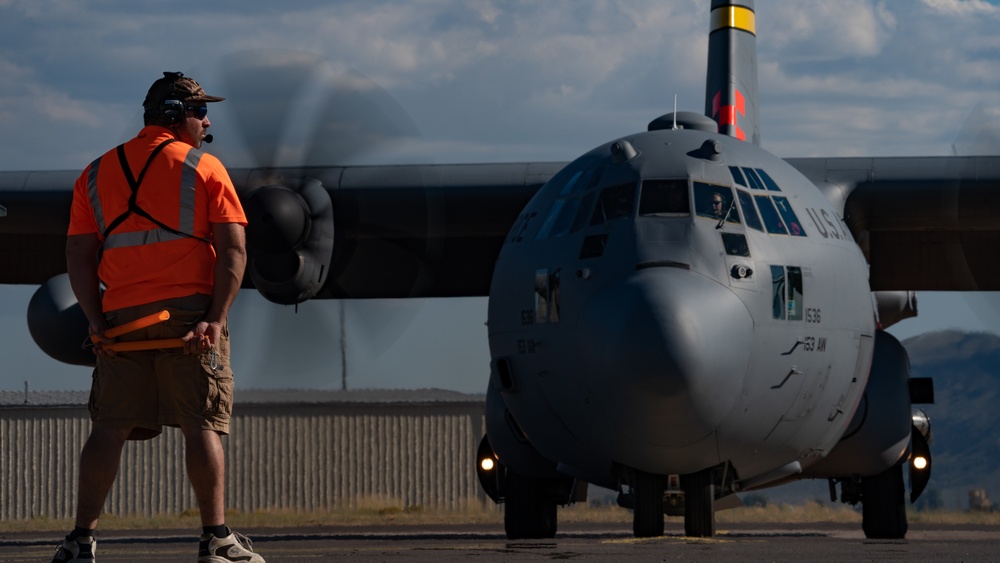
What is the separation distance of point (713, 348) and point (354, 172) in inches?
333

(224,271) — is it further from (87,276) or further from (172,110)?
(172,110)

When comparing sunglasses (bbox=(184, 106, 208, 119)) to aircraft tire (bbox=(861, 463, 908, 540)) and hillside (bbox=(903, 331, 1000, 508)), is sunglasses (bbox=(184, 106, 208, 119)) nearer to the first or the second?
aircraft tire (bbox=(861, 463, 908, 540))

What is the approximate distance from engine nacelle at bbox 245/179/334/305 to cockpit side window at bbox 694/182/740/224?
19.1ft

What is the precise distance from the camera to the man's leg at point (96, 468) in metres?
5.66

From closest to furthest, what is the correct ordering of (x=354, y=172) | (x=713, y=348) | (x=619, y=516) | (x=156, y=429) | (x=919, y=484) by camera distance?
(x=156, y=429)
(x=713, y=348)
(x=919, y=484)
(x=354, y=172)
(x=619, y=516)

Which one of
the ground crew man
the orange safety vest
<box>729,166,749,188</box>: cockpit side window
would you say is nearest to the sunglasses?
the ground crew man

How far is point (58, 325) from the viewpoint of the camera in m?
16.2

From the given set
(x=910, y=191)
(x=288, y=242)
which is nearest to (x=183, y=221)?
(x=288, y=242)

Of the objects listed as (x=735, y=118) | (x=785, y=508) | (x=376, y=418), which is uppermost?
(x=735, y=118)

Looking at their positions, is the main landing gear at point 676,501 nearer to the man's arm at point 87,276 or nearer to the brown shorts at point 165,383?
Answer: the brown shorts at point 165,383

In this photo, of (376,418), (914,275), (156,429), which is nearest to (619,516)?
(376,418)

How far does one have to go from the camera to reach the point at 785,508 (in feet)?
123

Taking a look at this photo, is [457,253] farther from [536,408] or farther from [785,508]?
[785,508]

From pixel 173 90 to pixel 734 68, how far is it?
12807 mm
